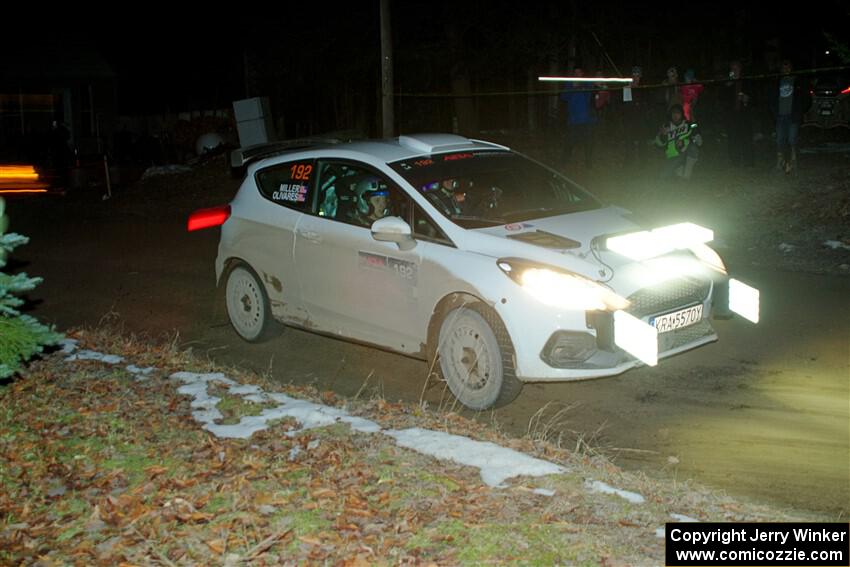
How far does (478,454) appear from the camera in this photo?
582 centimetres

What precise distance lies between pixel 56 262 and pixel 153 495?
32.7 feet

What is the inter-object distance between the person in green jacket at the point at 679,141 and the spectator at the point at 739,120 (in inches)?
68.0

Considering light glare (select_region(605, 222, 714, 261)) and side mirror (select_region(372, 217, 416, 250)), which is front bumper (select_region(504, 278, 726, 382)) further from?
side mirror (select_region(372, 217, 416, 250))

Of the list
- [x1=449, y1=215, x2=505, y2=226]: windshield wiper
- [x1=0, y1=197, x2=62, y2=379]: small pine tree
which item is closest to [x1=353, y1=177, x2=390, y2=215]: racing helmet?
[x1=449, y1=215, x2=505, y2=226]: windshield wiper

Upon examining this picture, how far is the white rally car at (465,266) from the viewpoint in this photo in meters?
6.95

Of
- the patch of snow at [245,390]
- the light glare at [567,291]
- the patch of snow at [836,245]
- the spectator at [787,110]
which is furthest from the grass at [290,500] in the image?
the spectator at [787,110]

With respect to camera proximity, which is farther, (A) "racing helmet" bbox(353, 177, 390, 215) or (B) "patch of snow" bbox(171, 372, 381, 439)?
(A) "racing helmet" bbox(353, 177, 390, 215)

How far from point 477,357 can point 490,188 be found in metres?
1.65

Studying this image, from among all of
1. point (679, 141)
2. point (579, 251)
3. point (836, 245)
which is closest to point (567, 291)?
point (579, 251)

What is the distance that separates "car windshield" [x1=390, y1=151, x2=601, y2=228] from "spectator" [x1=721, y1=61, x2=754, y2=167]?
9926 millimetres

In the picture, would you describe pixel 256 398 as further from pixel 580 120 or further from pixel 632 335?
pixel 580 120

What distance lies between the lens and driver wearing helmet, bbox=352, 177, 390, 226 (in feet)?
26.9

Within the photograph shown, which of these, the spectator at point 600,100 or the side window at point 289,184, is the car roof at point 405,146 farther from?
the spectator at point 600,100

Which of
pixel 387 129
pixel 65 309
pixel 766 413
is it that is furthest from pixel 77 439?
pixel 387 129
